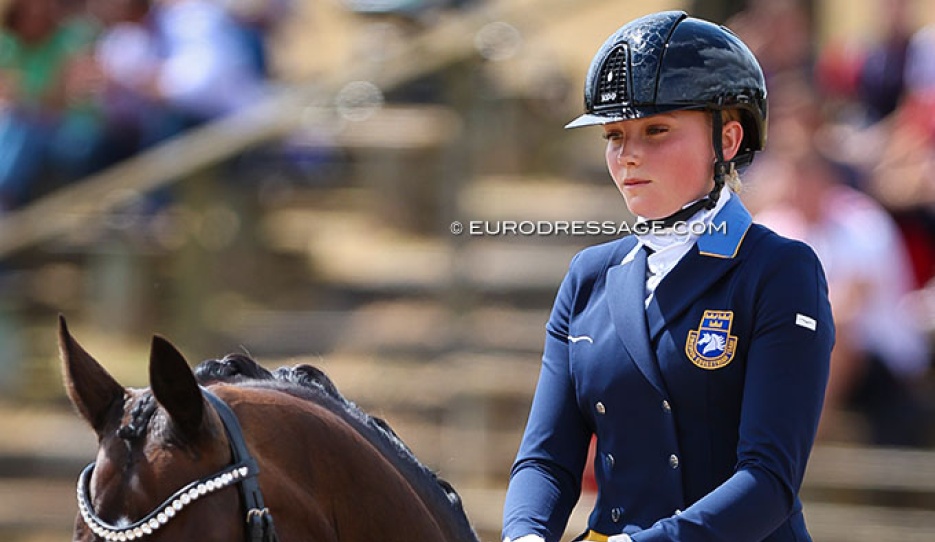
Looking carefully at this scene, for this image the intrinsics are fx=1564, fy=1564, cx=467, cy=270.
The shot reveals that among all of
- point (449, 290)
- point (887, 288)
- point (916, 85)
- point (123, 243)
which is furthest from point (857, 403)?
point (123, 243)

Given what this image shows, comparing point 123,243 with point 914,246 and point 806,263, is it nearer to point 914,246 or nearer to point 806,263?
point 914,246

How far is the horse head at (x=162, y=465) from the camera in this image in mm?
2312

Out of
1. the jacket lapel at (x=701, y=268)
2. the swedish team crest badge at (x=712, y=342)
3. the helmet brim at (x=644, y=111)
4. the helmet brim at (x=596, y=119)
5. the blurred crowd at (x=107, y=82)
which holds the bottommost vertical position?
the blurred crowd at (x=107, y=82)

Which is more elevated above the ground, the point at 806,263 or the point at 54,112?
the point at 806,263

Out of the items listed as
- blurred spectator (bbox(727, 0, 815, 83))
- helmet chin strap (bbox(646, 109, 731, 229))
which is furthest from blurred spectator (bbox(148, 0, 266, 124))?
helmet chin strap (bbox(646, 109, 731, 229))

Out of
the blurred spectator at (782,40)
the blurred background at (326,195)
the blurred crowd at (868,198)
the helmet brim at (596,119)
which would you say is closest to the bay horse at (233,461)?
the helmet brim at (596,119)

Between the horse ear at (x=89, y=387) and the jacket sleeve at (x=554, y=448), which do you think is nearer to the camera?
the horse ear at (x=89, y=387)

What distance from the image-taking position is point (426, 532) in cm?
275

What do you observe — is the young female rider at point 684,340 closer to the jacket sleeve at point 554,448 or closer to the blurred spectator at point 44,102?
the jacket sleeve at point 554,448

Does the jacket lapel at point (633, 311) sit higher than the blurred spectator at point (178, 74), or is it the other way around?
the jacket lapel at point (633, 311)

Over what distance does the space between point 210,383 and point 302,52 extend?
8.00 metres

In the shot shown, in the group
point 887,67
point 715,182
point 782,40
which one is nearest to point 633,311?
point 715,182

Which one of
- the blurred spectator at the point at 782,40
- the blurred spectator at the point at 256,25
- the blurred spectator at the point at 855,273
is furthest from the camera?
the blurred spectator at the point at 256,25

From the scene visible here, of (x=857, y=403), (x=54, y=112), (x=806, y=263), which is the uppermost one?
(x=806, y=263)
